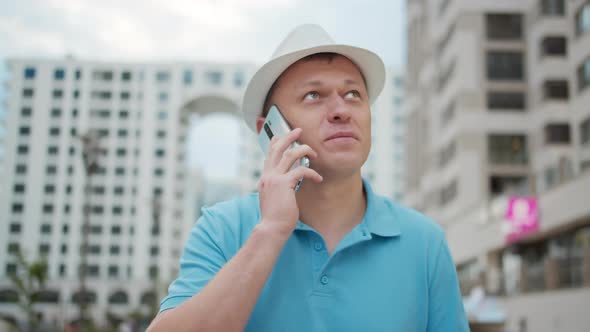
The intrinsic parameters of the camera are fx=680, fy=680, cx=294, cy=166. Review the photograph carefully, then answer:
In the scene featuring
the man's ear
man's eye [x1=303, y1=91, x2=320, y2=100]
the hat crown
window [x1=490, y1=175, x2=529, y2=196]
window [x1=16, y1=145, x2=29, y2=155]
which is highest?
window [x1=16, y1=145, x2=29, y2=155]

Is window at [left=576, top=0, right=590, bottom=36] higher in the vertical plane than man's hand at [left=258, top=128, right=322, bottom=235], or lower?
higher

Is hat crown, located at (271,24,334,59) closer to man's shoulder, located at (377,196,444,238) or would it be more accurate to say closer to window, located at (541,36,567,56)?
man's shoulder, located at (377,196,444,238)

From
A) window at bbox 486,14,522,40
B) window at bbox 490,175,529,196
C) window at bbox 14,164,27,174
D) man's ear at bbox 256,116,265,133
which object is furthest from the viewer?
window at bbox 14,164,27,174

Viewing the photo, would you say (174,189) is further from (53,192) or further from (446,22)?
(446,22)

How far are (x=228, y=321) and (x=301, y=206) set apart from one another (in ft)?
2.21

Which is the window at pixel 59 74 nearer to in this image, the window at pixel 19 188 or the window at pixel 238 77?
the window at pixel 19 188

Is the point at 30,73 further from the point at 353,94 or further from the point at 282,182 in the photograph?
the point at 282,182

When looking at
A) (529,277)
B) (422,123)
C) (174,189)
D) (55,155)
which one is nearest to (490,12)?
(422,123)

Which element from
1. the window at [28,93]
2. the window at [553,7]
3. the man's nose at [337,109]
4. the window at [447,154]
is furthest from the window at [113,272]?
the man's nose at [337,109]

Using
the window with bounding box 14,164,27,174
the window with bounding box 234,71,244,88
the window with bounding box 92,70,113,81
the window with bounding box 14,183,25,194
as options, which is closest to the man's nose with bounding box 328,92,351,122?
the window with bounding box 92,70,113,81

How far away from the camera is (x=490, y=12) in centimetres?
4562

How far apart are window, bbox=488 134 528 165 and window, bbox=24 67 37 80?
70800 millimetres

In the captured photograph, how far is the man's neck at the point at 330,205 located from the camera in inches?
102

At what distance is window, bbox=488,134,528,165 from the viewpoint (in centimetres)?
4359
